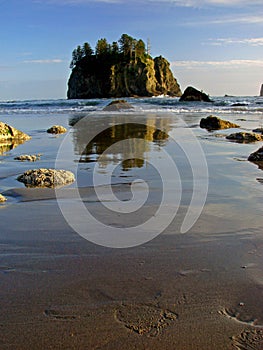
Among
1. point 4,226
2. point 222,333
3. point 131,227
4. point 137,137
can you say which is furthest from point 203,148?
point 222,333

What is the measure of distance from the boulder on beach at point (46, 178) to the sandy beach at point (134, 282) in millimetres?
737

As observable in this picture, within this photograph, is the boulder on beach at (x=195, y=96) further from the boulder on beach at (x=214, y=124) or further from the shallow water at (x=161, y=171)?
the shallow water at (x=161, y=171)

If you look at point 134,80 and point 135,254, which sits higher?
point 134,80

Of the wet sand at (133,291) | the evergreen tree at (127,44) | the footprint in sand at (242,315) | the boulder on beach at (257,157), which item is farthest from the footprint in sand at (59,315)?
the evergreen tree at (127,44)

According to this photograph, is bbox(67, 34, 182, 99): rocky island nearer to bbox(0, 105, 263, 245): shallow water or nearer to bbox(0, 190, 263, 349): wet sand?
bbox(0, 105, 263, 245): shallow water

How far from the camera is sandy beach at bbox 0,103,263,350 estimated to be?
185 centimetres

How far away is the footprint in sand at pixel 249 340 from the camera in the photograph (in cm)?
177

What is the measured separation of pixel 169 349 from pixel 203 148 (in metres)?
6.88

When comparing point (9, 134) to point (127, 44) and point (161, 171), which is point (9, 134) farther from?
point (127, 44)

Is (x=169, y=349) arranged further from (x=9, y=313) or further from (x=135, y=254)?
(x=135, y=254)

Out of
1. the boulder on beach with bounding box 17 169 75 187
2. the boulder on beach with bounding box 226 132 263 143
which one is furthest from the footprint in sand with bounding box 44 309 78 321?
the boulder on beach with bounding box 226 132 263 143

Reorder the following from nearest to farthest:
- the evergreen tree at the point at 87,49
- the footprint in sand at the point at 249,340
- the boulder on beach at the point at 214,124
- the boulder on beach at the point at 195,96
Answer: the footprint in sand at the point at 249,340 → the boulder on beach at the point at 214,124 → the boulder on beach at the point at 195,96 → the evergreen tree at the point at 87,49

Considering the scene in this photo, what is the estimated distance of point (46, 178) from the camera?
16.4ft

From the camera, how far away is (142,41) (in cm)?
8194
